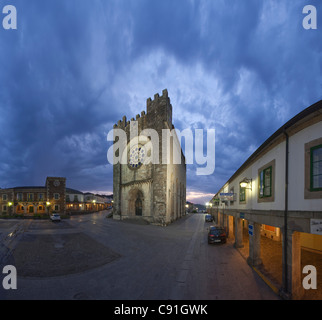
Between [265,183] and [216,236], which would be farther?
[216,236]

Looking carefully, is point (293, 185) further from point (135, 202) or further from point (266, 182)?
point (135, 202)

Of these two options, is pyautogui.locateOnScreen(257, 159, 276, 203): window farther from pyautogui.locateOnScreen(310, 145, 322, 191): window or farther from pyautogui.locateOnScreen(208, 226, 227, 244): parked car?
pyautogui.locateOnScreen(208, 226, 227, 244): parked car

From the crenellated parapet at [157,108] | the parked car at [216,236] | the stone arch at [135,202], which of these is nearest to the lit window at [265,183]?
the parked car at [216,236]

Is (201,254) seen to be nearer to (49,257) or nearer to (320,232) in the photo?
(320,232)

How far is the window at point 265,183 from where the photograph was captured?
843 centimetres

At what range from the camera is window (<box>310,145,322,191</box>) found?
546 cm

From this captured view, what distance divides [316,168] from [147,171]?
29865mm

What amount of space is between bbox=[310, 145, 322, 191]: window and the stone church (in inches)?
1002

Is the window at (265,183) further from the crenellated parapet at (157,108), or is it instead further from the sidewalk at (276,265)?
the crenellated parapet at (157,108)

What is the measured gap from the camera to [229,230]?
2016 cm

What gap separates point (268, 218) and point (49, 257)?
43.0 ft

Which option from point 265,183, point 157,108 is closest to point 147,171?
point 157,108

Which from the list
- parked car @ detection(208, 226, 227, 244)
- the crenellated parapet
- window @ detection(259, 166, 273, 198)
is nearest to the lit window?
window @ detection(259, 166, 273, 198)

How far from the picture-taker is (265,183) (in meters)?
9.16
